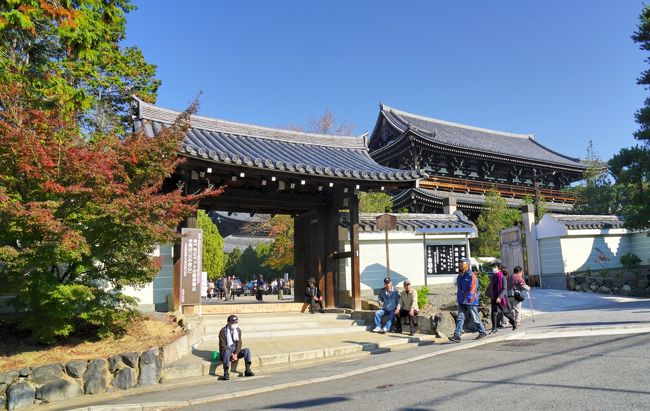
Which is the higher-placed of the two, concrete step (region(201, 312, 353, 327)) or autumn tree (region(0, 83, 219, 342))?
autumn tree (region(0, 83, 219, 342))

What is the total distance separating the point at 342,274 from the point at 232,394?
27.8 feet

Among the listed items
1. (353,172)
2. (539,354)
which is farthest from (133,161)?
(539,354)

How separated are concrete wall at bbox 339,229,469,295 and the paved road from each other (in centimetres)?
802

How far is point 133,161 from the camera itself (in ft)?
28.0

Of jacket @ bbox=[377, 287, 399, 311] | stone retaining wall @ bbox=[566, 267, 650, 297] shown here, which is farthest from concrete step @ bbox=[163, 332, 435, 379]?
stone retaining wall @ bbox=[566, 267, 650, 297]

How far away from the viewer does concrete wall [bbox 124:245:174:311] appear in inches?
460

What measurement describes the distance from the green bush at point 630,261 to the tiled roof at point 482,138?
49.5 ft

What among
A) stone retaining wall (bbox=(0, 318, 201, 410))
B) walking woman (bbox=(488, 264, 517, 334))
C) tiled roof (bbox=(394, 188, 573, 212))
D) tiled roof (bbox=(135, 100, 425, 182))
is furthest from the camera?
tiled roof (bbox=(394, 188, 573, 212))

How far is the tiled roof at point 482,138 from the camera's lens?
38.1m

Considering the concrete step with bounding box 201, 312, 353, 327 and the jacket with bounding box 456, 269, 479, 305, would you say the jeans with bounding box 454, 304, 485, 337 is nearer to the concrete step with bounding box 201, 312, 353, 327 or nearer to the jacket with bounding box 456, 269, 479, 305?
the jacket with bounding box 456, 269, 479, 305

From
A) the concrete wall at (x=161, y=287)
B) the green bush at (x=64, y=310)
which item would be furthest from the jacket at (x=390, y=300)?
the green bush at (x=64, y=310)

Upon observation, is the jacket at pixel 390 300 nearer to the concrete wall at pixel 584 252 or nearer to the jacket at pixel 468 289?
the jacket at pixel 468 289

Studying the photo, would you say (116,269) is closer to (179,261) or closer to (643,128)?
(179,261)

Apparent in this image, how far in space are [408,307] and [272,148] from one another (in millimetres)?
6264
